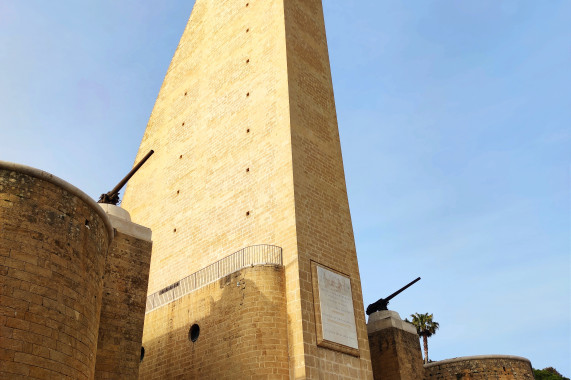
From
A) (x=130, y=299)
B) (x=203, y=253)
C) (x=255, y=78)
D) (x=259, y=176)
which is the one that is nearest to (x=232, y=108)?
(x=255, y=78)

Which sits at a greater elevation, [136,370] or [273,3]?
[273,3]

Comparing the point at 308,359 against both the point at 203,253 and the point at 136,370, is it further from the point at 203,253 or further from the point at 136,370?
the point at 203,253

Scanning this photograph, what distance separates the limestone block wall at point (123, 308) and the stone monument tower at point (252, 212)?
6.68 ft

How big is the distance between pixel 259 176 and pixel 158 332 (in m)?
5.40

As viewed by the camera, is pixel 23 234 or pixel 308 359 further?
pixel 308 359

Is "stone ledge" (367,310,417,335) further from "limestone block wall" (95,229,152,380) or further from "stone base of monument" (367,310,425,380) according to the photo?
"limestone block wall" (95,229,152,380)

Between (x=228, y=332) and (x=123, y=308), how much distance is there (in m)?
2.56

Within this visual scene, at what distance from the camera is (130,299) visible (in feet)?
39.3

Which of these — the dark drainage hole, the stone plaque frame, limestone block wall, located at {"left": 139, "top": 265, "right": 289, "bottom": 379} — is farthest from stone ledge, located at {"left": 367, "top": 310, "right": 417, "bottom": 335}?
the dark drainage hole

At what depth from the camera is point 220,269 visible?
14594 mm

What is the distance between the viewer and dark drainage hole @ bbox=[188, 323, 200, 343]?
45.3 ft

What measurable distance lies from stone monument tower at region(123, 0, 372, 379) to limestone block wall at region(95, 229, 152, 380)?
80.2 inches

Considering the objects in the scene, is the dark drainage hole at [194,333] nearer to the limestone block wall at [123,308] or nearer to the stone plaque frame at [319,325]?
the limestone block wall at [123,308]

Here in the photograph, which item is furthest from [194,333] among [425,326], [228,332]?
[425,326]
